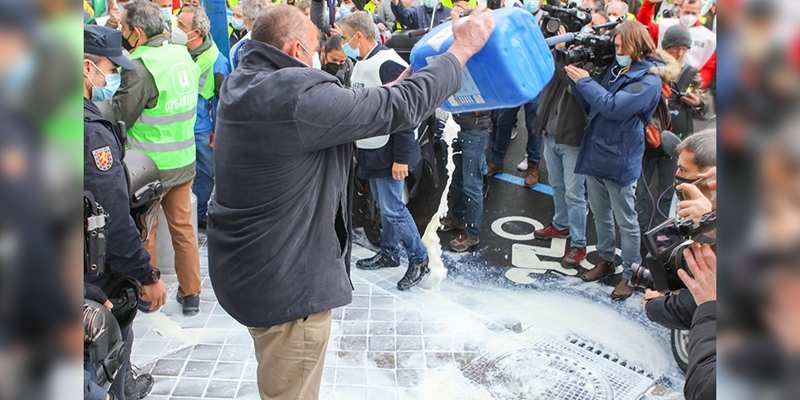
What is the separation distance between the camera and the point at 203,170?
6359mm

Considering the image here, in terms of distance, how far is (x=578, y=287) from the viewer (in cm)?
537

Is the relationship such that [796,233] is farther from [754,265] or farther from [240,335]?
[240,335]

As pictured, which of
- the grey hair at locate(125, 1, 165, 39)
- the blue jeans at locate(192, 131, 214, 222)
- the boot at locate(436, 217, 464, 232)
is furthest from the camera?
the boot at locate(436, 217, 464, 232)

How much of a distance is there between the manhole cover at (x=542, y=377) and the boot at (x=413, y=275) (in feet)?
4.11

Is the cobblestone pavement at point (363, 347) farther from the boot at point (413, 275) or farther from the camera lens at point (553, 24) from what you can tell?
the camera lens at point (553, 24)

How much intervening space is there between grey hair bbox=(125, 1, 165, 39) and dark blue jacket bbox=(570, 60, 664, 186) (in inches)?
121

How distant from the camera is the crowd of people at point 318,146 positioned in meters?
2.60

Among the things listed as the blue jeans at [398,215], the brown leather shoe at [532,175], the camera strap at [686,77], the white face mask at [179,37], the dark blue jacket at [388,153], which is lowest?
the brown leather shoe at [532,175]

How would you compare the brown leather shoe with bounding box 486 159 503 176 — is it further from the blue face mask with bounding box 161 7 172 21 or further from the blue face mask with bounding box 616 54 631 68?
the blue face mask with bounding box 161 7 172 21

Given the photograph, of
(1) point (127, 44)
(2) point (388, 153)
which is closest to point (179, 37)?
(1) point (127, 44)

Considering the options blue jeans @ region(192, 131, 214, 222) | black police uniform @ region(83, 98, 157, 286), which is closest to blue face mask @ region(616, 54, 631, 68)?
black police uniform @ region(83, 98, 157, 286)

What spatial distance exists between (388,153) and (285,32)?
2489 millimetres

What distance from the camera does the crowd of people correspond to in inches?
103

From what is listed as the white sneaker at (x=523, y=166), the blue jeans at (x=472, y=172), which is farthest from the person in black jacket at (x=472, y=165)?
the white sneaker at (x=523, y=166)
